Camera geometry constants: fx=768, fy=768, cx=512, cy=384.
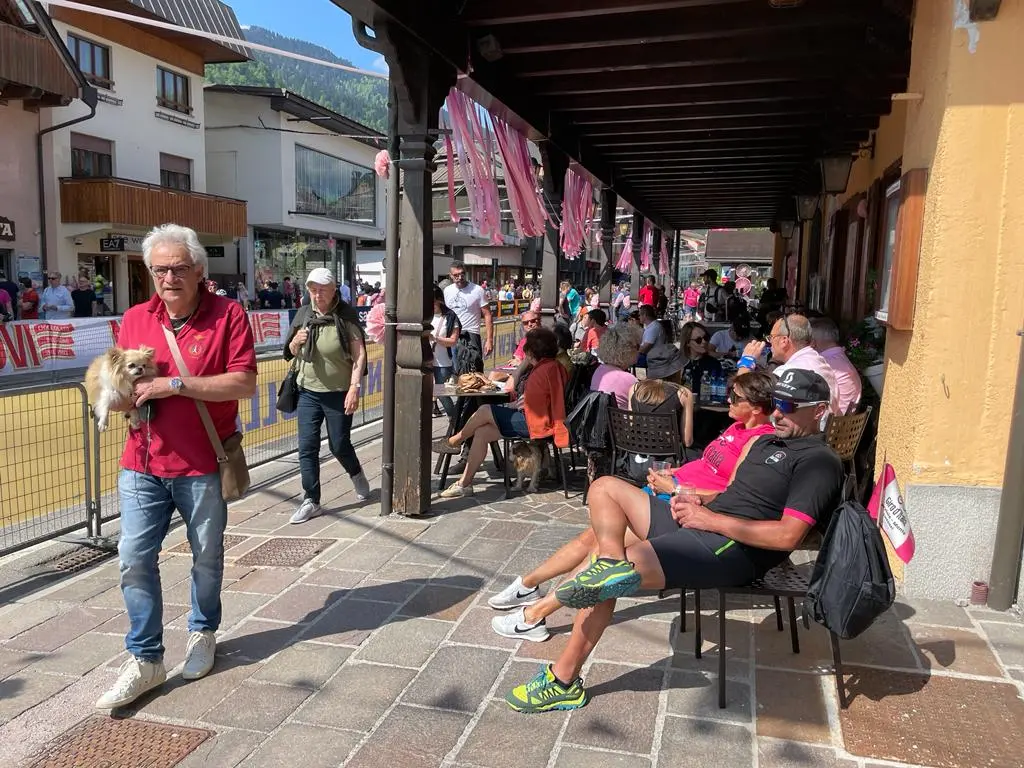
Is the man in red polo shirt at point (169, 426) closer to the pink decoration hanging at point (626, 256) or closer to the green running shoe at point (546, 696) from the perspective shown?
the green running shoe at point (546, 696)

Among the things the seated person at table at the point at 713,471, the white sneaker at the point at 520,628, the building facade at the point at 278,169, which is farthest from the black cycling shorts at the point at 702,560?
the building facade at the point at 278,169

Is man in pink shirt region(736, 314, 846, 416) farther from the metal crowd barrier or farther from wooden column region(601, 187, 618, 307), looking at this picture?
wooden column region(601, 187, 618, 307)

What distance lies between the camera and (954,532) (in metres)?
3.73

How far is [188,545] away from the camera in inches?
185

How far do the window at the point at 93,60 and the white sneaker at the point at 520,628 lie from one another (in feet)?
73.5

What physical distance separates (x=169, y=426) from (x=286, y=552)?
1805 mm

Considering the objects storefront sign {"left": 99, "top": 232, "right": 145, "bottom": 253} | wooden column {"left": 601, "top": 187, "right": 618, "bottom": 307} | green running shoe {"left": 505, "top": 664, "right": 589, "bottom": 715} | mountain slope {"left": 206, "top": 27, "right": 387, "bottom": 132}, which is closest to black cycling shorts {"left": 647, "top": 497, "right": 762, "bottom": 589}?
green running shoe {"left": 505, "top": 664, "right": 589, "bottom": 715}

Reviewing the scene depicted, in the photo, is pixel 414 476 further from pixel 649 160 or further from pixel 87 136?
pixel 87 136

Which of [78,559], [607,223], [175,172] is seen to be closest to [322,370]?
[78,559]

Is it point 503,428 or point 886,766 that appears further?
point 503,428

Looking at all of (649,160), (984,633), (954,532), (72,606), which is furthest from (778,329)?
(649,160)

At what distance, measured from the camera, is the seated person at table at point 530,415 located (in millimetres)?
5449

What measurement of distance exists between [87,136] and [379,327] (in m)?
18.9

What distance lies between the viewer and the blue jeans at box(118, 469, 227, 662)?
297cm
